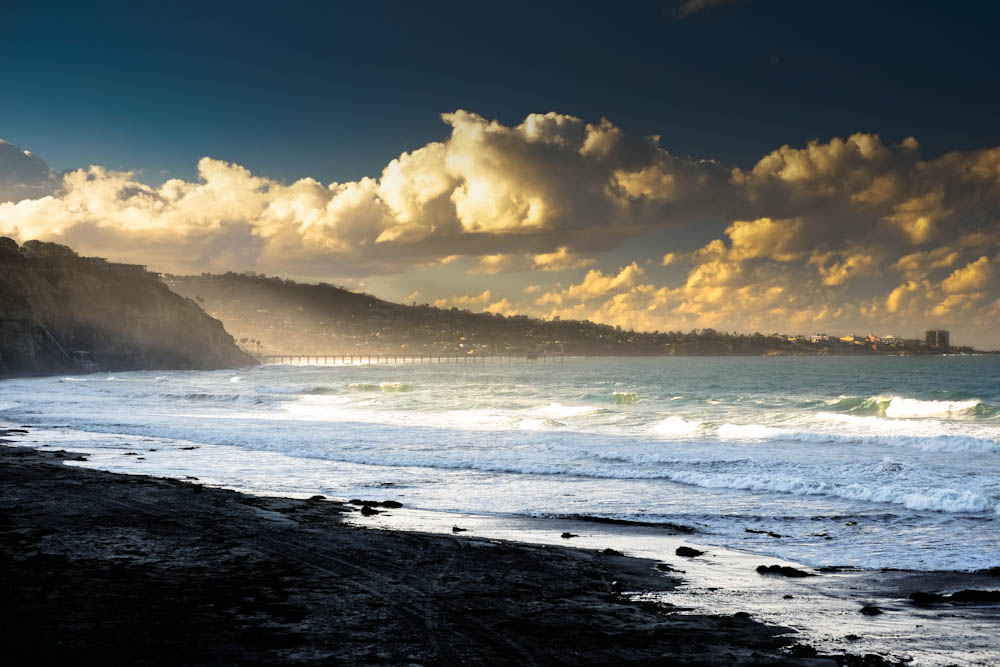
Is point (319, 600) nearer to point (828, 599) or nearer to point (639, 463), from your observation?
point (828, 599)

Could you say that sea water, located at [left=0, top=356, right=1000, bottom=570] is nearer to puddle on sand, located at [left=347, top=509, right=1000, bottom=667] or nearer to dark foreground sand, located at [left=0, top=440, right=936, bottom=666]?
puddle on sand, located at [left=347, top=509, right=1000, bottom=667]

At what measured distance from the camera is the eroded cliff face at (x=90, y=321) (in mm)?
100125

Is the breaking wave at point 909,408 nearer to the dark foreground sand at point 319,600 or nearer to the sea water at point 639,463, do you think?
the sea water at point 639,463

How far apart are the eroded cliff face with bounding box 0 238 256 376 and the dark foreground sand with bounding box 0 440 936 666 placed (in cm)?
10064

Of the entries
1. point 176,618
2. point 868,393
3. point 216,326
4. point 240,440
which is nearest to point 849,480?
point 176,618

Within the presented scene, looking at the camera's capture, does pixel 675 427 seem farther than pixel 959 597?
Yes

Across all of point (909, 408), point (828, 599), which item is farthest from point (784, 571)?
point (909, 408)

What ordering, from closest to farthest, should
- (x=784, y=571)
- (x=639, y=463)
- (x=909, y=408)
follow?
(x=784, y=571) < (x=639, y=463) < (x=909, y=408)

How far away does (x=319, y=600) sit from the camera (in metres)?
8.55

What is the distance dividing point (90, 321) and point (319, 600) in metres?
130

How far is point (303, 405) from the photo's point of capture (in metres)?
53.9

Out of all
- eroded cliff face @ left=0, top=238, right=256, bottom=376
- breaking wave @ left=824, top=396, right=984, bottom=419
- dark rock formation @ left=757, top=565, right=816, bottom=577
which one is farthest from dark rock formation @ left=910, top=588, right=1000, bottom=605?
eroded cliff face @ left=0, top=238, right=256, bottom=376

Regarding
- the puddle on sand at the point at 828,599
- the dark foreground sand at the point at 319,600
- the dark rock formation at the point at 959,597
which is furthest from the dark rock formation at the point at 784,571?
the dark foreground sand at the point at 319,600

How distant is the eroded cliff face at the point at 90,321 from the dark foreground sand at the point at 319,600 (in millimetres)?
100642
